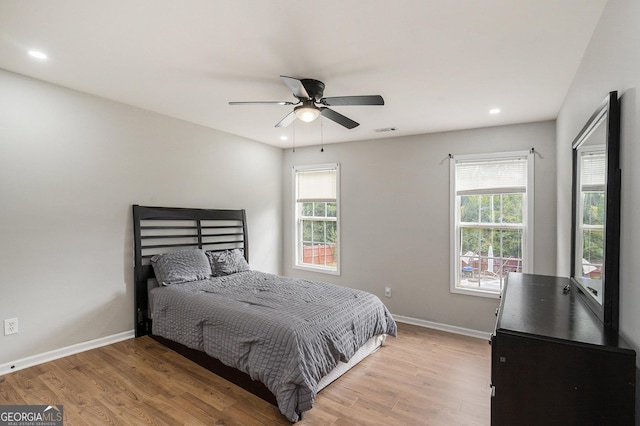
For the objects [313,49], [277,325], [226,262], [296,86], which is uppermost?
[313,49]

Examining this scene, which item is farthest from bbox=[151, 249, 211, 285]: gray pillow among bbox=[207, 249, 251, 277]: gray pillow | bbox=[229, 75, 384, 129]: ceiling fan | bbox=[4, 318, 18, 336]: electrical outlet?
bbox=[229, 75, 384, 129]: ceiling fan

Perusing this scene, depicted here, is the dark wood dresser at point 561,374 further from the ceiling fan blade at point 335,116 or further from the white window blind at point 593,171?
the ceiling fan blade at point 335,116

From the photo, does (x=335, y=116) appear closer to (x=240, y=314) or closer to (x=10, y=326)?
(x=240, y=314)

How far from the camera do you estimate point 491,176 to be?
4.02 m

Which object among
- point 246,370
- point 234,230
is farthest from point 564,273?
point 234,230

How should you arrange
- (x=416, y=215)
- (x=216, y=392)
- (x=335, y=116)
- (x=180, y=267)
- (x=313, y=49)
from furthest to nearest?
(x=416, y=215), (x=180, y=267), (x=335, y=116), (x=216, y=392), (x=313, y=49)

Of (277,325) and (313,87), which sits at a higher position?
(313,87)

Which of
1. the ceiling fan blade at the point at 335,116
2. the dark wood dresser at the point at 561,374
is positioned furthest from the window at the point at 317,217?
the dark wood dresser at the point at 561,374

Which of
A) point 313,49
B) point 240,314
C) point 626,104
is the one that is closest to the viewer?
point 626,104

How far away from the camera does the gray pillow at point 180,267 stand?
11.9ft

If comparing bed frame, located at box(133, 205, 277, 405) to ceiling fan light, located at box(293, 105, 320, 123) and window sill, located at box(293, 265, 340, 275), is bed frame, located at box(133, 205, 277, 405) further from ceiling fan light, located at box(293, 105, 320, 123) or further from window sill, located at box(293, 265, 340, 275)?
ceiling fan light, located at box(293, 105, 320, 123)

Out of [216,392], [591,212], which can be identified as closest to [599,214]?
[591,212]

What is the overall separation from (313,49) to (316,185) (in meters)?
3.32

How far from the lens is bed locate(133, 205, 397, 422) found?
2.38m
